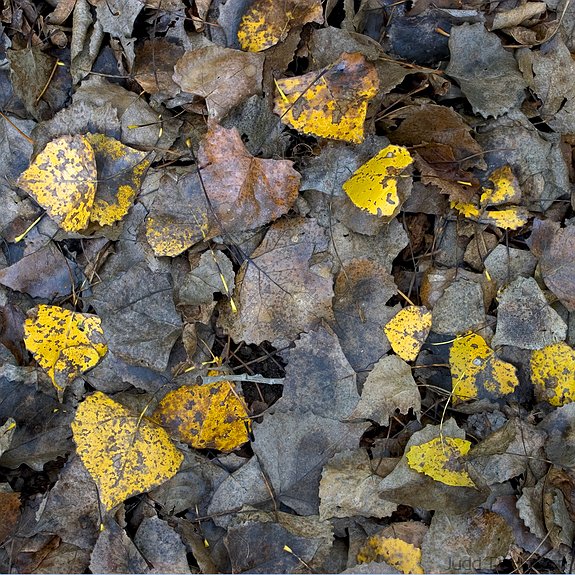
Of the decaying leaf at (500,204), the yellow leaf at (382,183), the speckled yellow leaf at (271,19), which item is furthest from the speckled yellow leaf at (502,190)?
the speckled yellow leaf at (271,19)

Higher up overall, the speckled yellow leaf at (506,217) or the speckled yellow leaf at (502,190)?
the speckled yellow leaf at (502,190)

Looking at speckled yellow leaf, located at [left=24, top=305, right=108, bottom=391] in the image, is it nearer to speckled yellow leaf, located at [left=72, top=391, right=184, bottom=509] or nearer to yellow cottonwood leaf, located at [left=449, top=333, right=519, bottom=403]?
speckled yellow leaf, located at [left=72, top=391, right=184, bottom=509]

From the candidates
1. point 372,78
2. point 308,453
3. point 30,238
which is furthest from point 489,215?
point 30,238

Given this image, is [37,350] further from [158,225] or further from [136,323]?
[158,225]

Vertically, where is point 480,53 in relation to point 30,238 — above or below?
above

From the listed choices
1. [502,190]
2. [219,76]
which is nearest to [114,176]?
[219,76]

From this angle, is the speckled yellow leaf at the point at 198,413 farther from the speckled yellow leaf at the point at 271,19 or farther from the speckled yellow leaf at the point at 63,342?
the speckled yellow leaf at the point at 271,19

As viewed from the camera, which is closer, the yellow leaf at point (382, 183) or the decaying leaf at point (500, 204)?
the yellow leaf at point (382, 183)

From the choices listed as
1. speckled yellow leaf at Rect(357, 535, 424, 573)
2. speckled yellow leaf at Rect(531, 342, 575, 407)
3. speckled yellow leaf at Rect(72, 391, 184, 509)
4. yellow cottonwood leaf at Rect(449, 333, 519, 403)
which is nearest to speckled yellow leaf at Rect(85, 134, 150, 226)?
speckled yellow leaf at Rect(72, 391, 184, 509)

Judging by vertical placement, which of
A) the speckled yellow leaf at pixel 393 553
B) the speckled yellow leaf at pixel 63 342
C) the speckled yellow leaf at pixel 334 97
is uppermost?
the speckled yellow leaf at pixel 334 97
